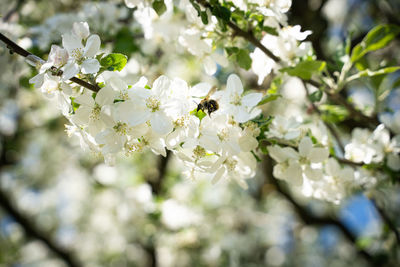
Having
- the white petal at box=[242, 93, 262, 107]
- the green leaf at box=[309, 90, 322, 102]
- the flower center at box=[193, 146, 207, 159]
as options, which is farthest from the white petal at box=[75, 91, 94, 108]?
the green leaf at box=[309, 90, 322, 102]

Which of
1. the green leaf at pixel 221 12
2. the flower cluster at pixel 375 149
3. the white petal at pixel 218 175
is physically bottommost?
the white petal at pixel 218 175

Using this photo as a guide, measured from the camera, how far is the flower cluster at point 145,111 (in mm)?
866

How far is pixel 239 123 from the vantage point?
3.22 feet

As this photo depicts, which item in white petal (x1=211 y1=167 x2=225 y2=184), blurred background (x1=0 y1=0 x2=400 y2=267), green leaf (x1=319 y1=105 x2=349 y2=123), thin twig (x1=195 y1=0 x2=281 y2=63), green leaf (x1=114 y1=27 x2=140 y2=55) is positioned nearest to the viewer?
white petal (x1=211 y1=167 x2=225 y2=184)

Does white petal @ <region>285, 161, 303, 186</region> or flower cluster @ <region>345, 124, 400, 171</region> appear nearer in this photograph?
white petal @ <region>285, 161, 303, 186</region>

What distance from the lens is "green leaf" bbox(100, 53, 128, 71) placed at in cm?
93

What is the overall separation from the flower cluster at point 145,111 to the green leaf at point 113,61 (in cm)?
4

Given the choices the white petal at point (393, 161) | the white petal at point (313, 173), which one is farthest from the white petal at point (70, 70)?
the white petal at point (393, 161)

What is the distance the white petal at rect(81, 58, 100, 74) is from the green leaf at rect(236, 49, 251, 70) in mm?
558

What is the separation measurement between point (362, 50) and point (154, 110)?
862 millimetres

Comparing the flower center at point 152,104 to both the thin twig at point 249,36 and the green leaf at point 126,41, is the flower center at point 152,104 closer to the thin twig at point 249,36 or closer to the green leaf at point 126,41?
the thin twig at point 249,36

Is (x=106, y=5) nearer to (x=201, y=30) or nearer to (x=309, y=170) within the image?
(x=201, y=30)

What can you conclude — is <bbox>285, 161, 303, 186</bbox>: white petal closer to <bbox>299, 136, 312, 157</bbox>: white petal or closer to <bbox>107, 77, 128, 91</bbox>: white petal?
<bbox>299, 136, 312, 157</bbox>: white petal

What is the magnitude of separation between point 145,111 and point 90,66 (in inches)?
7.4
